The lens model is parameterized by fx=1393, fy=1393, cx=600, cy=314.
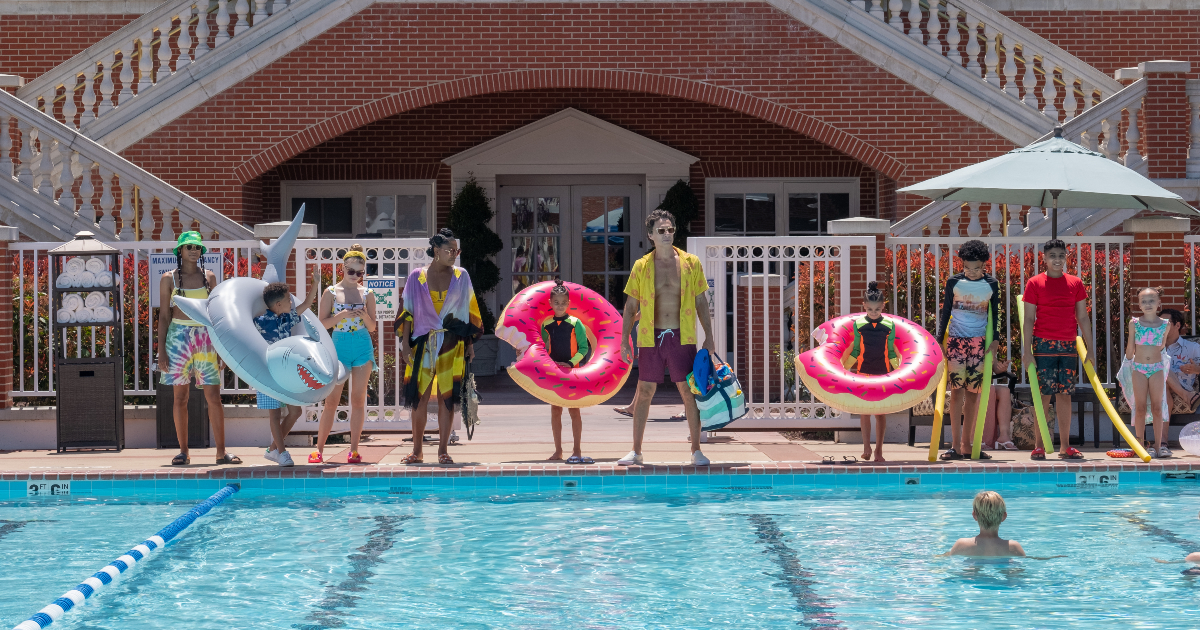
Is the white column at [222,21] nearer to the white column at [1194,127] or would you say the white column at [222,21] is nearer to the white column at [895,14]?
the white column at [895,14]

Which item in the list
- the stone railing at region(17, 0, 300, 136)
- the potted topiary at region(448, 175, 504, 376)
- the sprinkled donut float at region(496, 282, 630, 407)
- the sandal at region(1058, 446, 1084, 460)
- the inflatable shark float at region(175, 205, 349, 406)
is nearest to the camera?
the inflatable shark float at region(175, 205, 349, 406)

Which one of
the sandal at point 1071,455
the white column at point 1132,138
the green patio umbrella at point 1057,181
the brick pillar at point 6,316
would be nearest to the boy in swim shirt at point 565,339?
the green patio umbrella at point 1057,181

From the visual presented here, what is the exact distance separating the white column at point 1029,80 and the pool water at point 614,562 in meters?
5.94

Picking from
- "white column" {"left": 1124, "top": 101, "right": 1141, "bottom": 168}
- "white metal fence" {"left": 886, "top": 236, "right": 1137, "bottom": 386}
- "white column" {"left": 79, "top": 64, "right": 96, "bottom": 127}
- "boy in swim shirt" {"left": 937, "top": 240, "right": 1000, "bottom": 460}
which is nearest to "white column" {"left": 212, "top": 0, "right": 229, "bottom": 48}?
"white column" {"left": 79, "top": 64, "right": 96, "bottom": 127}

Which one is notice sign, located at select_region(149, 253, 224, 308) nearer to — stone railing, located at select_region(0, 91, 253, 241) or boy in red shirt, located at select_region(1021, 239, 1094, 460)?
stone railing, located at select_region(0, 91, 253, 241)

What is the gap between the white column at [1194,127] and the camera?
11.6 m

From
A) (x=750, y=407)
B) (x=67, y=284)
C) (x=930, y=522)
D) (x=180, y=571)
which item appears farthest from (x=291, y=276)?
(x=930, y=522)

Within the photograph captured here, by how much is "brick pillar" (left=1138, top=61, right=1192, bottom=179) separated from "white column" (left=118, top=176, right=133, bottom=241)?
28.2ft

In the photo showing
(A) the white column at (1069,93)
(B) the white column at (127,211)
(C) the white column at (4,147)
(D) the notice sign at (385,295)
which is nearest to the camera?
(D) the notice sign at (385,295)

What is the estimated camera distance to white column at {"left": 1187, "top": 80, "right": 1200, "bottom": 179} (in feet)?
38.0

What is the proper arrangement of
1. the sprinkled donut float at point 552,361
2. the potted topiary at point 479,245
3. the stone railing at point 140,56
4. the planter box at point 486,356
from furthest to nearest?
1. the planter box at point 486,356
2. the potted topiary at point 479,245
3. the stone railing at point 140,56
4. the sprinkled donut float at point 552,361

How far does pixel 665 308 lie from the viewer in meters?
9.05

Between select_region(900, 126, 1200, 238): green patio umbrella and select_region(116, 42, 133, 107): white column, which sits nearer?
select_region(900, 126, 1200, 238): green patio umbrella

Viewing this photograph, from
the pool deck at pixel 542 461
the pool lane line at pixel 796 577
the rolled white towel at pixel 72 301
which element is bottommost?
the pool lane line at pixel 796 577
